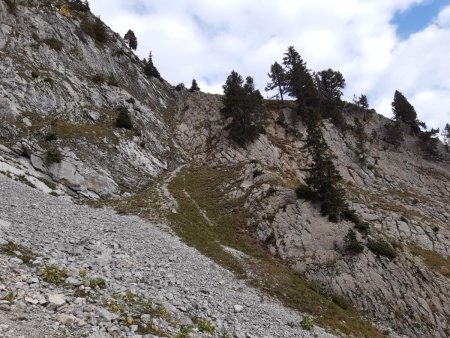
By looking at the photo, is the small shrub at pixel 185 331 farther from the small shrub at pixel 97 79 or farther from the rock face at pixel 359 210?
the small shrub at pixel 97 79

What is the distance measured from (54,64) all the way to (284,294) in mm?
50168

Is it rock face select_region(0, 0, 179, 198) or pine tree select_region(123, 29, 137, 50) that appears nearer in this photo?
rock face select_region(0, 0, 179, 198)

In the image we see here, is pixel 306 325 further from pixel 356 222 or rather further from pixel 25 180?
pixel 25 180

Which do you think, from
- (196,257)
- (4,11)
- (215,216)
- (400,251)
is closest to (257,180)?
(215,216)

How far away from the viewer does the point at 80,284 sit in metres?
14.2

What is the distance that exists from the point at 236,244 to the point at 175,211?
23.9 ft

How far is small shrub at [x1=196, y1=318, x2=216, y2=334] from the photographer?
50.1 feet

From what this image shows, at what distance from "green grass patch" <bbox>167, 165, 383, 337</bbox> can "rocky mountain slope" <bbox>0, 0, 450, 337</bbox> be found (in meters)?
0.17

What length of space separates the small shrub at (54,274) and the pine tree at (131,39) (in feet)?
341

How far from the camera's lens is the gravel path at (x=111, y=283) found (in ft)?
38.3

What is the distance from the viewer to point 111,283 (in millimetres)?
16016

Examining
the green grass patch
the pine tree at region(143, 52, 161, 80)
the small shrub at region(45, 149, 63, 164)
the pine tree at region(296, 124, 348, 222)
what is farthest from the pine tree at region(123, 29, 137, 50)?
the pine tree at region(296, 124, 348, 222)

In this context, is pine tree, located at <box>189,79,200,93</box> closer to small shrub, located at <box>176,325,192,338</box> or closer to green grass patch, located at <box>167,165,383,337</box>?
green grass patch, located at <box>167,165,383,337</box>

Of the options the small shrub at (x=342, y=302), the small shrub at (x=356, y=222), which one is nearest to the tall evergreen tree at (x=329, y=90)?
the small shrub at (x=356, y=222)
